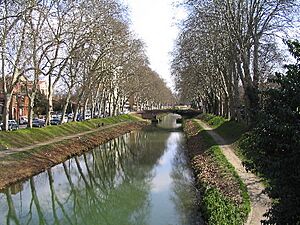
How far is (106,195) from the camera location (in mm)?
19078

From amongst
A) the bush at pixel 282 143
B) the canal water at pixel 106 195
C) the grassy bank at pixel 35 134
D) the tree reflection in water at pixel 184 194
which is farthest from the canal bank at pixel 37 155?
the bush at pixel 282 143

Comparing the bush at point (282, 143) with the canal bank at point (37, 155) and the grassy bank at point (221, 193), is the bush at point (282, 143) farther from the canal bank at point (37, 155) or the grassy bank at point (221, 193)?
the canal bank at point (37, 155)

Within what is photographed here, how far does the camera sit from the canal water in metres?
15.1

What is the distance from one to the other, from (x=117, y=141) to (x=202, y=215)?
30.9 m

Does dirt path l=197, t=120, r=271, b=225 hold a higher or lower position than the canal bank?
higher

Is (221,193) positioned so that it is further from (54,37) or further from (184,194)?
(54,37)

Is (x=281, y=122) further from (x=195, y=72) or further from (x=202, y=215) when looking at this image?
(x=195, y=72)

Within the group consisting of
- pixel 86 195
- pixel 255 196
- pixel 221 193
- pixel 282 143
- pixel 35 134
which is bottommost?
pixel 86 195

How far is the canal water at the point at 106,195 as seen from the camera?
15.1m

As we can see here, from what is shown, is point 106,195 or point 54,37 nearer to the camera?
point 106,195

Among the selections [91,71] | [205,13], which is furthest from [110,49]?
[205,13]

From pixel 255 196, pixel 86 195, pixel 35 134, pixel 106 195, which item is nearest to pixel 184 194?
pixel 106 195

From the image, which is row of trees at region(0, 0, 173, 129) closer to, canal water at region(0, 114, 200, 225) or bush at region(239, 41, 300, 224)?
canal water at region(0, 114, 200, 225)

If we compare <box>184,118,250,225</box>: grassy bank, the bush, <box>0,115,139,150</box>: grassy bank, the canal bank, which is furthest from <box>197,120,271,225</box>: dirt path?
<box>0,115,139,150</box>: grassy bank
